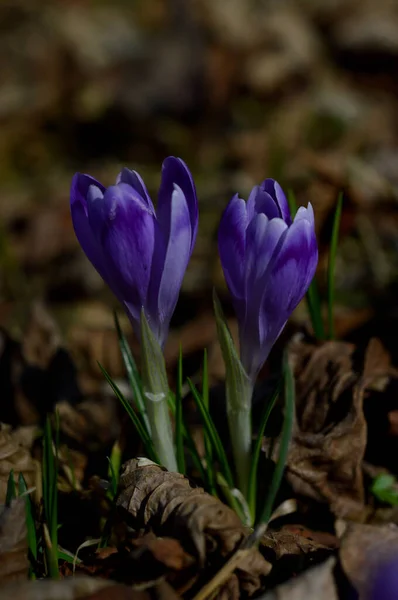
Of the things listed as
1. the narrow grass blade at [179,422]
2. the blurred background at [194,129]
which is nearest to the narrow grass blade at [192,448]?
the narrow grass blade at [179,422]

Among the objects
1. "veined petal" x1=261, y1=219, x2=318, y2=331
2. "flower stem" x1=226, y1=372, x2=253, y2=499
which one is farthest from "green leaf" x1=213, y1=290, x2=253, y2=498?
"veined petal" x1=261, y1=219, x2=318, y2=331

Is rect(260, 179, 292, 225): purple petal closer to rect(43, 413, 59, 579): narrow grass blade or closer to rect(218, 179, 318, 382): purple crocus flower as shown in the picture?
rect(218, 179, 318, 382): purple crocus flower

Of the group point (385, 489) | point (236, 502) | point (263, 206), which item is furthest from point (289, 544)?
point (263, 206)

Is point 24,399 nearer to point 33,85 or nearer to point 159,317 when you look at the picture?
point 159,317

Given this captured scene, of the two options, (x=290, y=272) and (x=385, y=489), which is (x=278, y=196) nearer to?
(x=290, y=272)

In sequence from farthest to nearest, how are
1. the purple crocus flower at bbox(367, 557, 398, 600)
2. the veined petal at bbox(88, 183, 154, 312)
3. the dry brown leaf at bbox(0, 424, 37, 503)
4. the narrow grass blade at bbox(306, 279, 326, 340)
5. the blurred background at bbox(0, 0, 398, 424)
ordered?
1. the blurred background at bbox(0, 0, 398, 424)
2. the narrow grass blade at bbox(306, 279, 326, 340)
3. the dry brown leaf at bbox(0, 424, 37, 503)
4. the veined petal at bbox(88, 183, 154, 312)
5. the purple crocus flower at bbox(367, 557, 398, 600)

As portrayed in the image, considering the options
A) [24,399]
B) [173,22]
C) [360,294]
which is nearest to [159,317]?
[24,399]
